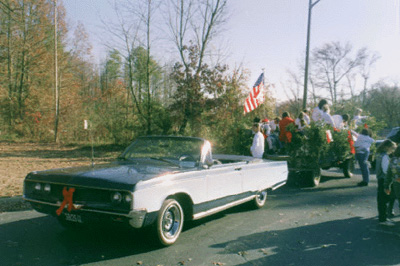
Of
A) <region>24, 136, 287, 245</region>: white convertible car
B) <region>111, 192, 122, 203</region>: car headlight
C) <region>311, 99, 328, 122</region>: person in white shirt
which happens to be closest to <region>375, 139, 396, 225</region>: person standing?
<region>24, 136, 287, 245</region>: white convertible car

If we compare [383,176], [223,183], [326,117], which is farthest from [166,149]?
[326,117]

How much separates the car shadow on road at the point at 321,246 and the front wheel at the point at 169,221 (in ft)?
1.93

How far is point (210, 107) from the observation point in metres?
16.3

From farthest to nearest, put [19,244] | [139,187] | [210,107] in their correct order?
[210,107] → [19,244] → [139,187]

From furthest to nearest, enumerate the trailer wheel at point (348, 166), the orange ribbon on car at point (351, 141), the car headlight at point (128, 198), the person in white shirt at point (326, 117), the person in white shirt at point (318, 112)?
the trailer wheel at point (348, 166) → the orange ribbon on car at point (351, 141) → the person in white shirt at point (318, 112) → the person in white shirt at point (326, 117) → the car headlight at point (128, 198)

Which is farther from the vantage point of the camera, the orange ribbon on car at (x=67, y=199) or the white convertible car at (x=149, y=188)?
the orange ribbon on car at (x=67, y=199)

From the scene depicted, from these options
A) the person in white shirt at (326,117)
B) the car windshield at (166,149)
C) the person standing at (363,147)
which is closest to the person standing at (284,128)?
the person in white shirt at (326,117)

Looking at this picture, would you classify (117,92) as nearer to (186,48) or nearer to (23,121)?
(23,121)

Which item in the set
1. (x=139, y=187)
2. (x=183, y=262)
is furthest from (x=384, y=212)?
(x=139, y=187)

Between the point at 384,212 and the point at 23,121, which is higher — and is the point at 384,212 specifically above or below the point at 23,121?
below

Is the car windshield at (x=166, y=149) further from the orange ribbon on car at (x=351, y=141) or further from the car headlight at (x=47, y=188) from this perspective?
the orange ribbon on car at (x=351, y=141)

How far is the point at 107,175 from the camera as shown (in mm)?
4508

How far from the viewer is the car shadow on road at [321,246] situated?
4.34 metres

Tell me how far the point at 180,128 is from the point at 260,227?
1168 centimetres
